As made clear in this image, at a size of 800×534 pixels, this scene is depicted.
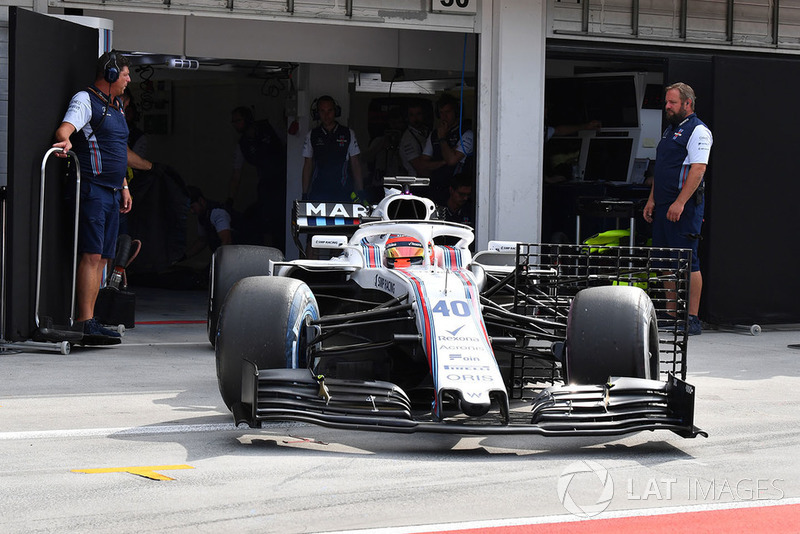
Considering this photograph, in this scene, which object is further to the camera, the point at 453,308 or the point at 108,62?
the point at 108,62

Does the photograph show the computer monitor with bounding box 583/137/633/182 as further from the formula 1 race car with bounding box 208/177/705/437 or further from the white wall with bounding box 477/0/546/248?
the formula 1 race car with bounding box 208/177/705/437

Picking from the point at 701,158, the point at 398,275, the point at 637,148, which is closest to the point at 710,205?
the point at 701,158

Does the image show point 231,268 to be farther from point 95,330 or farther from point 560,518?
point 560,518

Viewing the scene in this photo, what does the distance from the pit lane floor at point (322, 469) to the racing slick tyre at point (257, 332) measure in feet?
1.12

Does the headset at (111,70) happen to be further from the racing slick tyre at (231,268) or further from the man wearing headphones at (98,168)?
the racing slick tyre at (231,268)

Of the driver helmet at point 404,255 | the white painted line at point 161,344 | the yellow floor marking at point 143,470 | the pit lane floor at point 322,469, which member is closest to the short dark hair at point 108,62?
the white painted line at point 161,344

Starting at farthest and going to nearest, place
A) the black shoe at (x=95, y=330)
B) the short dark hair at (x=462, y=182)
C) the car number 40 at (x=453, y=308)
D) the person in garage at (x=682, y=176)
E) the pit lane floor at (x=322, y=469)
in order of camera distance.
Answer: the short dark hair at (x=462, y=182)
the person in garage at (x=682, y=176)
the black shoe at (x=95, y=330)
the car number 40 at (x=453, y=308)
the pit lane floor at (x=322, y=469)

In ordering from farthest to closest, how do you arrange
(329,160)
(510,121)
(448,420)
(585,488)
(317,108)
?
1. (317,108)
2. (329,160)
3. (510,121)
4. (448,420)
5. (585,488)

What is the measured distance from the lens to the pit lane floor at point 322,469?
4.52 m

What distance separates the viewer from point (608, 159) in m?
14.8

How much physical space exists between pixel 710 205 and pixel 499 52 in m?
2.42

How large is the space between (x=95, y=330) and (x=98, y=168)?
1.26 meters

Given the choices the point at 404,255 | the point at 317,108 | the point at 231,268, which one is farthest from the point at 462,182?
the point at 404,255

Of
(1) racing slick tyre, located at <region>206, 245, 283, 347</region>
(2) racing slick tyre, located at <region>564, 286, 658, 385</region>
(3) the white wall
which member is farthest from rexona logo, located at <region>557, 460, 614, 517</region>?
(3) the white wall
